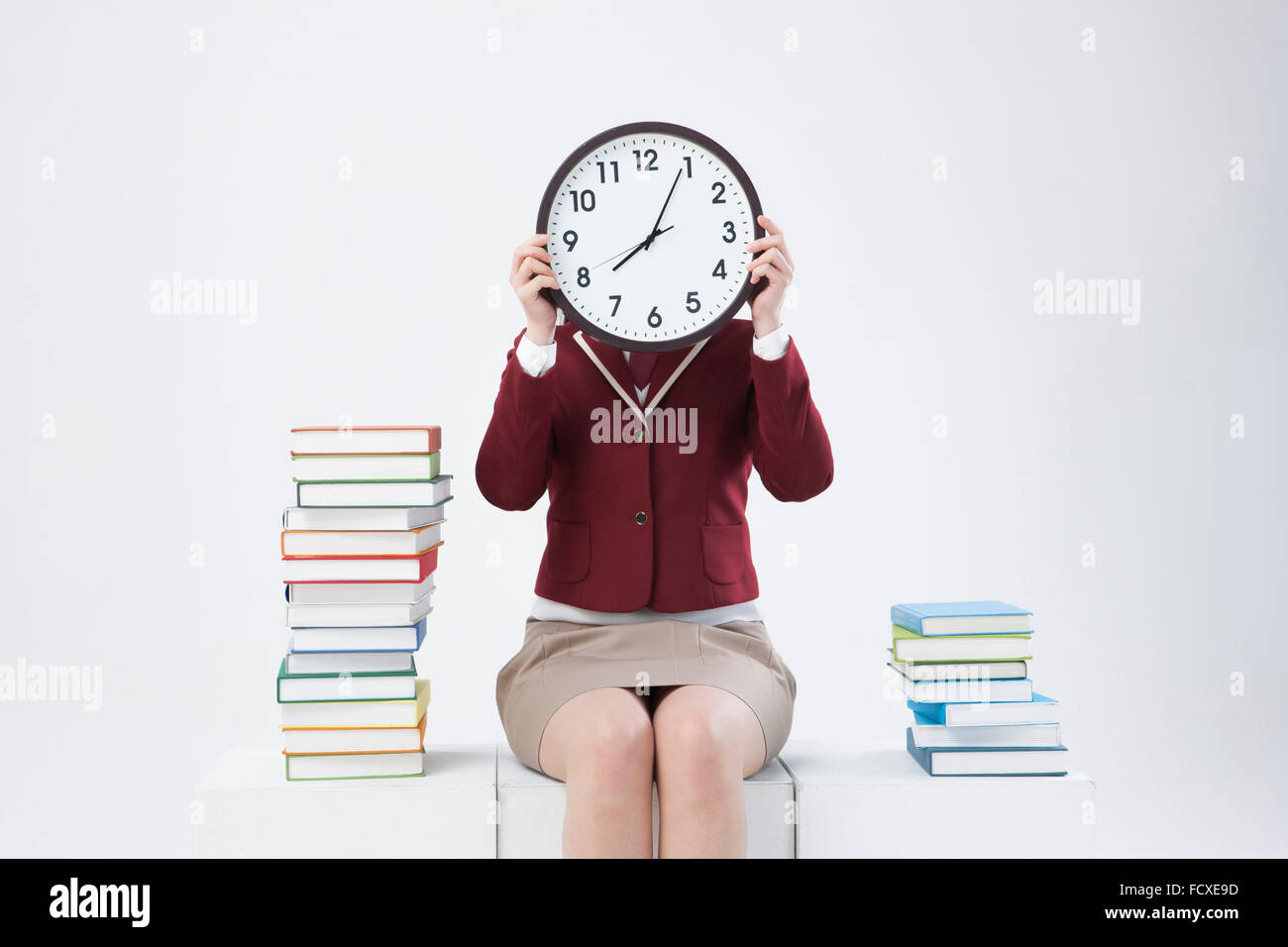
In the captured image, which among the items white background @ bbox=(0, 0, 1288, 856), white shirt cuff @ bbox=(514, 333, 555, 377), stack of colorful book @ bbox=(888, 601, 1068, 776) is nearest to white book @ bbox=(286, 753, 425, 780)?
white shirt cuff @ bbox=(514, 333, 555, 377)

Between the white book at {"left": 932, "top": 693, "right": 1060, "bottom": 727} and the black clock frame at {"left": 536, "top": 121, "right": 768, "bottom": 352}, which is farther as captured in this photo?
the white book at {"left": 932, "top": 693, "right": 1060, "bottom": 727}

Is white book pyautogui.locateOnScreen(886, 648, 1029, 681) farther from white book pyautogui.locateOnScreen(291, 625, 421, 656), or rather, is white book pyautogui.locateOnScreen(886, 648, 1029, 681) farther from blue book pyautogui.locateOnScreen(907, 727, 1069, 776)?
white book pyautogui.locateOnScreen(291, 625, 421, 656)

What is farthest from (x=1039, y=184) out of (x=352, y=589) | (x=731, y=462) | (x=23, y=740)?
(x=23, y=740)

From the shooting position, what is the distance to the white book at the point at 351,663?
255cm

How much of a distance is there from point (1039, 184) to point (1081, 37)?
1.57 feet

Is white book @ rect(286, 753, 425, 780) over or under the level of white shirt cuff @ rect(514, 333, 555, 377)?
under

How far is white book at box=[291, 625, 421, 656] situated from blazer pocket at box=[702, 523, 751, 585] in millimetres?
611

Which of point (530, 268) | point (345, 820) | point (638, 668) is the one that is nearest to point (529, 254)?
point (530, 268)

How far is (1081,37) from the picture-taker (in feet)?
13.3

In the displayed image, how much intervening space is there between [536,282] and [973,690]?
47.1 inches

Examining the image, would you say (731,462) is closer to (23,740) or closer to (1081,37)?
(1081,37)

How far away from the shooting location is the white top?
2.37 meters

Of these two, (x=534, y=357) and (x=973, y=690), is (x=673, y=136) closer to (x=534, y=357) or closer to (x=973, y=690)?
(x=534, y=357)

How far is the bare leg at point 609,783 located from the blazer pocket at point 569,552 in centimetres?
33
